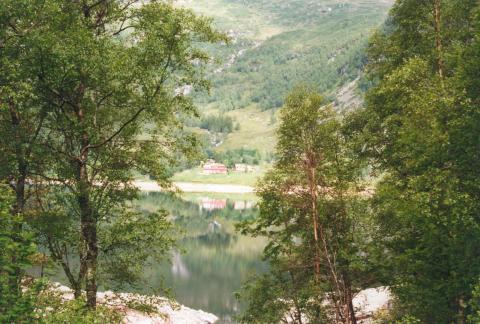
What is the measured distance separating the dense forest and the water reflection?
3.29 m

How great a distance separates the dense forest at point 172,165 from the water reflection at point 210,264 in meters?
3.29

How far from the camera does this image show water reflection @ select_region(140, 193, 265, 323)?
68812mm

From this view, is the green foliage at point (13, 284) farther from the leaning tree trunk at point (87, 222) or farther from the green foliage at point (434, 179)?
the green foliage at point (434, 179)

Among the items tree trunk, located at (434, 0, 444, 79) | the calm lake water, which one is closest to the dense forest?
tree trunk, located at (434, 0, 444, 79)

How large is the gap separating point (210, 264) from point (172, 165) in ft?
282

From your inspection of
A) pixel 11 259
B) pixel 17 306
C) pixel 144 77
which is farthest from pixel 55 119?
pixel 17 306

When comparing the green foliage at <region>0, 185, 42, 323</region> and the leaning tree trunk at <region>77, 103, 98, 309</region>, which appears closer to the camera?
the green foliage at <region>0, 185, 42, 323</region>

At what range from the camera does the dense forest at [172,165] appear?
1673 centimetres

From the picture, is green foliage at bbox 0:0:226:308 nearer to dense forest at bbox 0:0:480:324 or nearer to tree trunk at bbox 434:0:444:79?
dense forest at bbox 0:0:480:324

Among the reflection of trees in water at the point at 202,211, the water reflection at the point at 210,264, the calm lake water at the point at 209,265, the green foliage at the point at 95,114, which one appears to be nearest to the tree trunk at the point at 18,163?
the green foliage at the point at 95,114

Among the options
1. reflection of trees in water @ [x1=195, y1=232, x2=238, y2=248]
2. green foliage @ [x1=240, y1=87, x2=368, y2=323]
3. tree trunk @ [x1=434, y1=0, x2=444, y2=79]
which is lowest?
reflection of trees in water @ [x1=195, y1=232, x2=238, y2=248]

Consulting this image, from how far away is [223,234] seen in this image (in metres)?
142

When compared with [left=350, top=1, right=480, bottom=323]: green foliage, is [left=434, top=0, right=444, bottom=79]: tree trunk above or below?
above

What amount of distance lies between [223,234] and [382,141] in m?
117
